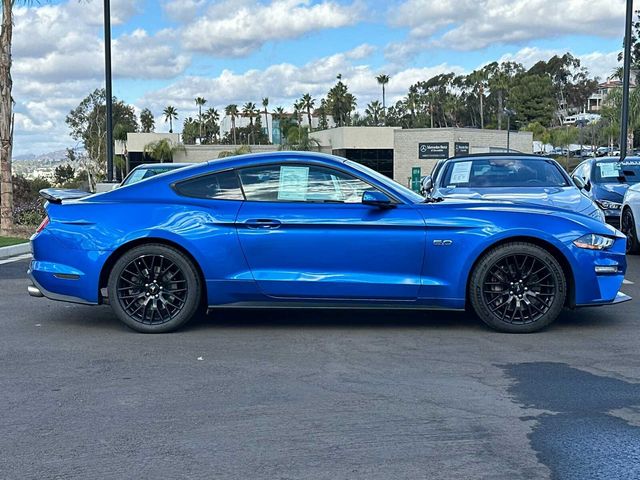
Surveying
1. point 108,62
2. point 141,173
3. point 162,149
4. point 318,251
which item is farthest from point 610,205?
point 162,149

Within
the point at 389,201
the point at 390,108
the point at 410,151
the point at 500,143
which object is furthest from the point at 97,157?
the point at 390,108

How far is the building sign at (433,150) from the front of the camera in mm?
54906

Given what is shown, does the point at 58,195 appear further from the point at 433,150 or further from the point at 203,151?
the point at 203,151

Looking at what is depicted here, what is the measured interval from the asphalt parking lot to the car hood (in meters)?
2.55

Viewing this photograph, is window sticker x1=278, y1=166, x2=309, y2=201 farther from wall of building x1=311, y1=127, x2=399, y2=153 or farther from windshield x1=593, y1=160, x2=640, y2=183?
wall of building x1=311, y1=127, x2=399, y2=153

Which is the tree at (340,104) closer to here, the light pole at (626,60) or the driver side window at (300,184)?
the light pole at (626,60)

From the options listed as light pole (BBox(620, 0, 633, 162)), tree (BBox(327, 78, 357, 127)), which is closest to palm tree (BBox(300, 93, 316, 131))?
tree (BBox(327, 78, 357, 127))

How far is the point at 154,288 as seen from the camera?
6.32 metres

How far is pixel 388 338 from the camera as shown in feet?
20.3

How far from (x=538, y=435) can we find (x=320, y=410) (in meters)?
1.18

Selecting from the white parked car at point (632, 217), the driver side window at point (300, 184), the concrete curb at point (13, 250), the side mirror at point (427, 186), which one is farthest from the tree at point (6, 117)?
the white parked car at point (632, 217)

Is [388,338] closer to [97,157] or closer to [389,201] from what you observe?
[389,201]

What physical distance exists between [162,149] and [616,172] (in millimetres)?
46180

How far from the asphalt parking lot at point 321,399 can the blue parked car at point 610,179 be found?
23.4ft
